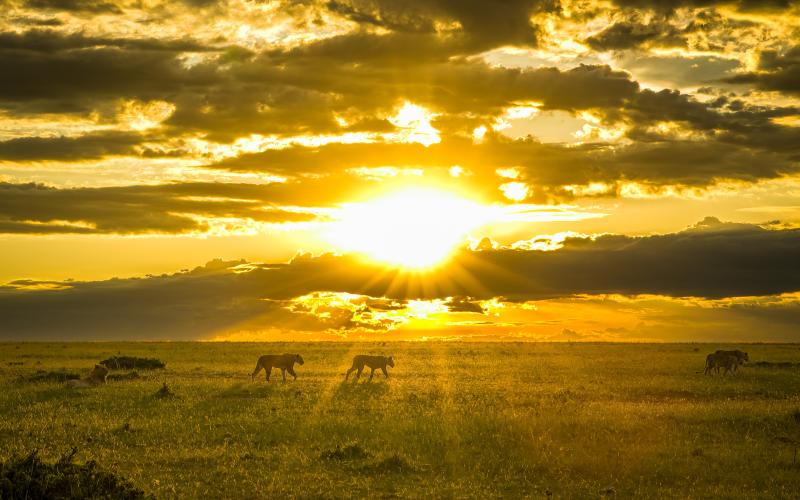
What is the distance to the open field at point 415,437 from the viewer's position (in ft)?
56.1

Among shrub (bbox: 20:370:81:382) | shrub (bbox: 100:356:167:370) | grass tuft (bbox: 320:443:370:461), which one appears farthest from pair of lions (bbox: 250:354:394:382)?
grass tuft (bbox: 320:443:370:461)

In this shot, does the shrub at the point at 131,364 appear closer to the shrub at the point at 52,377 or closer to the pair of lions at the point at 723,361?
the shrub at the point at 52,377

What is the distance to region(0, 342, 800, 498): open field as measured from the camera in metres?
17.1

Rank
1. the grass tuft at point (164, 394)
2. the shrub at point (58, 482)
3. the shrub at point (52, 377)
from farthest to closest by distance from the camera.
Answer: the shrub at point (52, 377) < the grass tuft at point (164, 394) < the shrub at point (58, 482)

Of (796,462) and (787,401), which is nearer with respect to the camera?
(796,462)

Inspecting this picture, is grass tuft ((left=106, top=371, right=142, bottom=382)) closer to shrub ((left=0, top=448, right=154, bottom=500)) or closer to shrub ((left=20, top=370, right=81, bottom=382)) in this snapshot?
shrub ((left=20, top=370, right=81, bottom=382))

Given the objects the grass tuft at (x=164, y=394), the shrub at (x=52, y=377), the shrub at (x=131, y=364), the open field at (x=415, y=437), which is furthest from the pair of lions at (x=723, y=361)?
the shrub at (x=52, y=377)

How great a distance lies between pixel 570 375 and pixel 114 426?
28.4 meters

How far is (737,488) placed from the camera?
16.7 metres

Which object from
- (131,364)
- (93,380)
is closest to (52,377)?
(93,380)

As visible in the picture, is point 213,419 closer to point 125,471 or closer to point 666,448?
point 125,471

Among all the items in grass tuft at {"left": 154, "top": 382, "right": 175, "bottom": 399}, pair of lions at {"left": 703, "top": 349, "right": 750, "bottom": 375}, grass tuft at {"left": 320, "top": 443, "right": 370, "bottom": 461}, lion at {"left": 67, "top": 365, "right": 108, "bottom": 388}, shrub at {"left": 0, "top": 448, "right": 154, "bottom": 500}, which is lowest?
pair of lions at {"left": 703, "top": 349, "right": 750, "bottom": 375}

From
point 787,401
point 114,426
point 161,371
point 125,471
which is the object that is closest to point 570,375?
point 787,401

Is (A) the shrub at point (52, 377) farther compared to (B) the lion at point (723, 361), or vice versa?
(B) the lion at point (723, 361)
